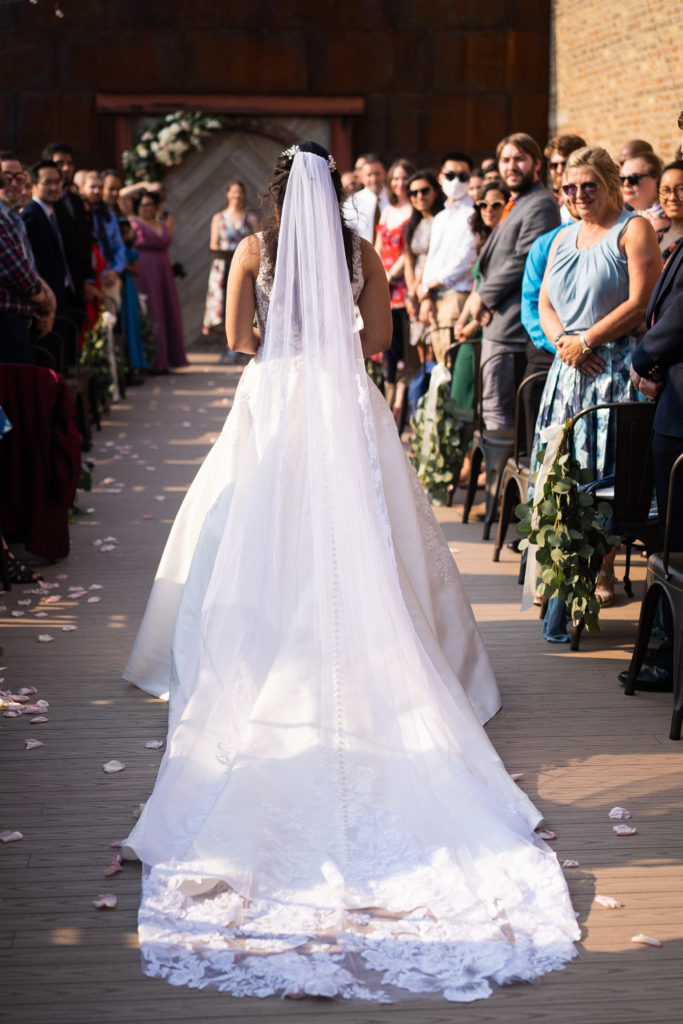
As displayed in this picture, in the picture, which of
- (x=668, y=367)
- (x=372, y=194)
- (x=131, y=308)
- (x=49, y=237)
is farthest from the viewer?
(x=131, y=308)

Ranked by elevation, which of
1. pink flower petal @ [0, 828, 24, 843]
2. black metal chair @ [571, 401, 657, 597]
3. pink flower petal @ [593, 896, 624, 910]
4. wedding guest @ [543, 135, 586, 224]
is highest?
wedding guest @ [543, 135, 586, 224]

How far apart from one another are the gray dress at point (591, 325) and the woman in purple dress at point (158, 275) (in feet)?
28.6

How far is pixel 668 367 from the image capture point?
436 centimetres

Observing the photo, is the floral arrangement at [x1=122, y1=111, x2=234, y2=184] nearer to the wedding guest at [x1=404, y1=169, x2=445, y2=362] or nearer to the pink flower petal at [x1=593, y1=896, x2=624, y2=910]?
the wedding guest at [x1=404, y1=169, x2=445, y2=362]

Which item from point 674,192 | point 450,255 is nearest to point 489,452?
point 674,192

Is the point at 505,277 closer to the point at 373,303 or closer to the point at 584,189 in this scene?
the point at 584,189

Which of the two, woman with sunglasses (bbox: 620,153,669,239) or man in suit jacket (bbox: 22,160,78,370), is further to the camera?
man in suit jacket (bbox: 22,160,78,370)

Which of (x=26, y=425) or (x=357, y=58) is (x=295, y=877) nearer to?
(x=26, y=425)

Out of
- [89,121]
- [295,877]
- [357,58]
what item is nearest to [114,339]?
[89,121]

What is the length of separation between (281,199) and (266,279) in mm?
253

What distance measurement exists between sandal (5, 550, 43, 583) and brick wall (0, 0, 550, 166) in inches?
427

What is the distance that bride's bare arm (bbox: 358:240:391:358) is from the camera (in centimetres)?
404

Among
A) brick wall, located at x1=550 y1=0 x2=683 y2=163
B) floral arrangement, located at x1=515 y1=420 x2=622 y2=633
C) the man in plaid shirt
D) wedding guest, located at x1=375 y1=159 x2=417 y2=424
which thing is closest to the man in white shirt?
wedding guest, located at x1=375 y1=159 x2=417 y2=424

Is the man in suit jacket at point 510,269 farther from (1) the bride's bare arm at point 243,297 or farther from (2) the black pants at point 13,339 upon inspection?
(1) the bride's bare arm at point 243,297
